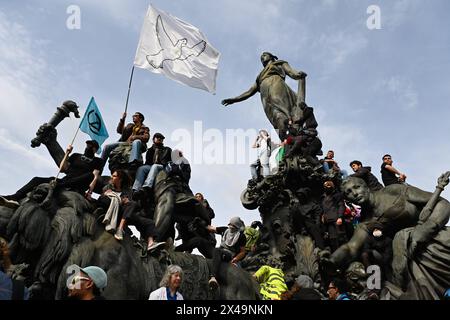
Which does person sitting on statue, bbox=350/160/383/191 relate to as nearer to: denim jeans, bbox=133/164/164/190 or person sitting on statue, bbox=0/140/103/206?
denim jeans, bbox=133/164/164/190

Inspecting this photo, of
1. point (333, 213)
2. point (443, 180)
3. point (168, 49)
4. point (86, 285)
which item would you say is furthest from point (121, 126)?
point (86, 285)

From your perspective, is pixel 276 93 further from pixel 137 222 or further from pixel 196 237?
pixel 137 222

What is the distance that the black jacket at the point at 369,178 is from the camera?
10052mm

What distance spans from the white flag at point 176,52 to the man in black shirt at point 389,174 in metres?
5.23

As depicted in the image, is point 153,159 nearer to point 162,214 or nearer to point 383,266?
point 162,214

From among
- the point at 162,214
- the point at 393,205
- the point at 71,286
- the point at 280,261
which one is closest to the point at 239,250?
the point at 280,261

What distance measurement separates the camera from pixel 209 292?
789 centimetres

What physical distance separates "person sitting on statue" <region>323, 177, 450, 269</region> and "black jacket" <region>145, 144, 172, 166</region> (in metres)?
3.42

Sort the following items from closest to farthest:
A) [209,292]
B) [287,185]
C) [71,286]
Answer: [71,286] < [209,292] < [287,185]

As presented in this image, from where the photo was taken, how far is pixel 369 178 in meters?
10.2

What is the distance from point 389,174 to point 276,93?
14.8ft

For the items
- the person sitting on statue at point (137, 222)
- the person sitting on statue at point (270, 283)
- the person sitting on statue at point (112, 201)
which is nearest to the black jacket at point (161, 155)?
the person sitting on statue at point (112, 201)

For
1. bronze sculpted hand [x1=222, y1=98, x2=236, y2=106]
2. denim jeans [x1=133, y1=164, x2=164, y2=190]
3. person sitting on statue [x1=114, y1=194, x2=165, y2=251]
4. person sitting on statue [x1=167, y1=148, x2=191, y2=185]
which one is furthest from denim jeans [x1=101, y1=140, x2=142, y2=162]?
bronze sculpted hand [x1=222, y1=98, x2=236, y2=106]
